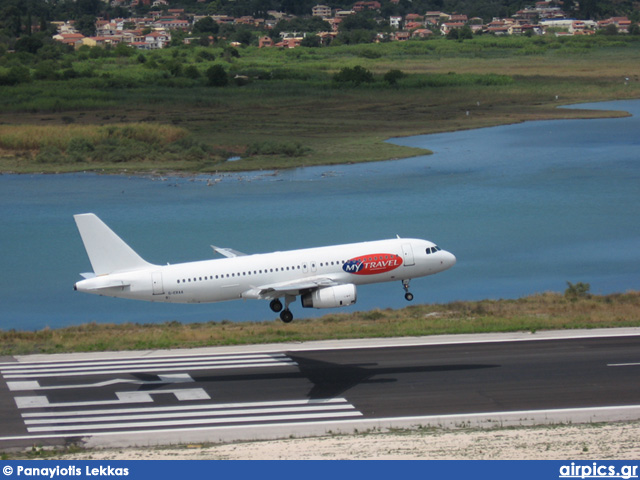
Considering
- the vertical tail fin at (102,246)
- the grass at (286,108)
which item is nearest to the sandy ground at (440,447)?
the vertical tail fin at (102,246)

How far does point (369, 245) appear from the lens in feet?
189

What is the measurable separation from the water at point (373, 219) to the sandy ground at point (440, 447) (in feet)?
111

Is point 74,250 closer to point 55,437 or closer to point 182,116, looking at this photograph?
point 55,437

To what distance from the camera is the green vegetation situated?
2031 inches

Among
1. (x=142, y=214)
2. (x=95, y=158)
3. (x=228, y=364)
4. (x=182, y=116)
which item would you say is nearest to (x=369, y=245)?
(x=228, y=364)

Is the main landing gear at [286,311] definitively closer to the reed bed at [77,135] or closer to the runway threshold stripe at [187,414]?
the runway threshold stripe at [187,414]

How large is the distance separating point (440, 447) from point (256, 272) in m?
26.2

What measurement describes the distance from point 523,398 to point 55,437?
58.6 feet

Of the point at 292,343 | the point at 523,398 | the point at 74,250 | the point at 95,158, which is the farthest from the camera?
the point at 95,158

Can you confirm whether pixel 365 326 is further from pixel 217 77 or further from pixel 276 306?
pixel 217 77

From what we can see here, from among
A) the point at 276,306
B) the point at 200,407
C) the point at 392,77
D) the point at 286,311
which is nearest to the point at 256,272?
the point at 286,311

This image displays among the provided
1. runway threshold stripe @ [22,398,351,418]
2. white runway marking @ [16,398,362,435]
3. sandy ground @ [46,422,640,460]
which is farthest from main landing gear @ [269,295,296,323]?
sandy ground @ [46,422,640,460]

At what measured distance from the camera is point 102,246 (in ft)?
182

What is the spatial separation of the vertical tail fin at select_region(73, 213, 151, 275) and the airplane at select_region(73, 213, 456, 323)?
6 centimetres
